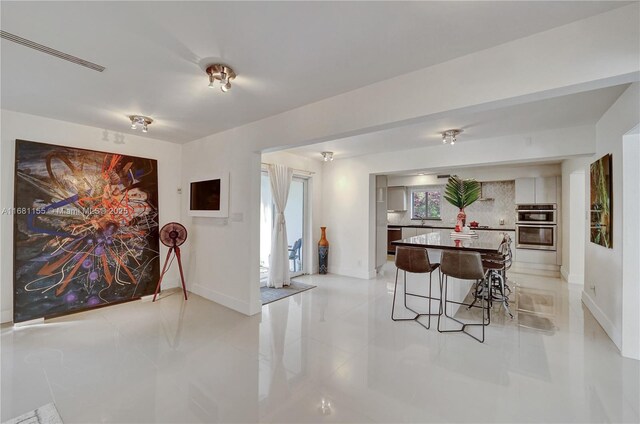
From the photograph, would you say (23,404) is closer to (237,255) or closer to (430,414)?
(237,255)

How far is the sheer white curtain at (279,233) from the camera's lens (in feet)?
16.3

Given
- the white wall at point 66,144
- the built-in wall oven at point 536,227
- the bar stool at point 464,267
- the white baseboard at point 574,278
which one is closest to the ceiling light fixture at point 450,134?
the bar stool at point 464,267

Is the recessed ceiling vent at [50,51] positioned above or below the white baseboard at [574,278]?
above

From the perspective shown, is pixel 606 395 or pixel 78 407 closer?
pixel 78 407

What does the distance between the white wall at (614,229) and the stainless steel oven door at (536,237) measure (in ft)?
9.42

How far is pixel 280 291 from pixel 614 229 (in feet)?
14.3

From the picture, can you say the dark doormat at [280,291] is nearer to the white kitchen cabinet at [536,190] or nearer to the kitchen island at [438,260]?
the kitchen island at [438,260]

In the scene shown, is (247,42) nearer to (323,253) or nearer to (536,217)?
(323,253)

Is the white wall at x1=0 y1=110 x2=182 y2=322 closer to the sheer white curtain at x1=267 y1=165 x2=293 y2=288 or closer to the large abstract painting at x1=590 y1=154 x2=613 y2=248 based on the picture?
the sheer white curtain at x1=267 y1=165 x2=293 y2=288

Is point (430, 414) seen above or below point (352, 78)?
below

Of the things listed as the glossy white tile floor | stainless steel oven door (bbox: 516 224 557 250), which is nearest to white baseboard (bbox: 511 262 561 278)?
stainless steel oven door (bbox: 516 224 557 250)

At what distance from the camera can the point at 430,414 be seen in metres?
1.84

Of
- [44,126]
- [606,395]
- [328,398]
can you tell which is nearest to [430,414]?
[328,398]

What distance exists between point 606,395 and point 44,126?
6342mm
